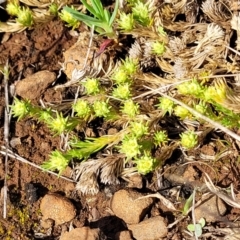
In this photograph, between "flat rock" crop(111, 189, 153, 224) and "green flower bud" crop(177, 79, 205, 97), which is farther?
"flat rock" crop(111, 189, 153, 224)

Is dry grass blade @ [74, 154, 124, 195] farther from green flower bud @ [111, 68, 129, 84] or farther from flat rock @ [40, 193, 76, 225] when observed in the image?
green flower bud @ [111, 68, 129, 84]

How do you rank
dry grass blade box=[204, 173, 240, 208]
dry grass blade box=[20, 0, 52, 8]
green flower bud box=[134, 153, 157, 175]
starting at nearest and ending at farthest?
dry grass blade box=[204, 173, 240, 208]
green flower bud box=[134, 153, 157, 175]
dry grass blade box=[20, 0, 52, 8]

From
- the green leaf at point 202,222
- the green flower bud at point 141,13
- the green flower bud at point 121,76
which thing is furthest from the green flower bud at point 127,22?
the green leaf at point 202,222

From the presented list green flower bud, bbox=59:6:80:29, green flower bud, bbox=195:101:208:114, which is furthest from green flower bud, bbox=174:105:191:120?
green flower bud, bbox=59:6:80:29

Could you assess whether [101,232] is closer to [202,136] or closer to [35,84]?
[202,136]

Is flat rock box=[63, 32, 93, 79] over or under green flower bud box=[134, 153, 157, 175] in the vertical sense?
over

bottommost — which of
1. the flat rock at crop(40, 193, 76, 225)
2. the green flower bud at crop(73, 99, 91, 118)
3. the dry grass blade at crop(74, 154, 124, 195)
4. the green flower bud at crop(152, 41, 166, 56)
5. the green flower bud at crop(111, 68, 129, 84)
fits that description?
the flat rock at crop(40, 193, 76, 225)

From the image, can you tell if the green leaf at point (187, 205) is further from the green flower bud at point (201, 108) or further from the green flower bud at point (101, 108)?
the green flower bud at point (101, 108)
